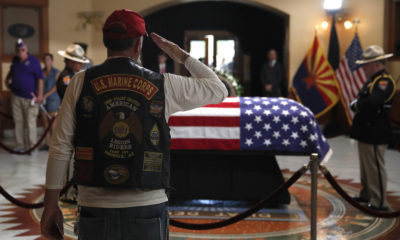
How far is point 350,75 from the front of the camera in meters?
9.95

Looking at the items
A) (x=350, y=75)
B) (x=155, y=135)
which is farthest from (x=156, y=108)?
(x=350, y=75)

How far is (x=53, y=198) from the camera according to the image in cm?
172

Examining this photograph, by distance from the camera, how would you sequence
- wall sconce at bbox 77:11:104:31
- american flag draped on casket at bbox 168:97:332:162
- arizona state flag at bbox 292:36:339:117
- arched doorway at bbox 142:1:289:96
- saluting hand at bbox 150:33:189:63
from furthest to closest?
1. arched doorway at bbox 142:1:289:96
2. wall sconce at bbox 77:11:104:31
3. arizona state flag at bbox 292:36:339:117
4. american flag draped on casket at bbox 168:97:332:162
5. saluting hand at bbox 150:33:189:63

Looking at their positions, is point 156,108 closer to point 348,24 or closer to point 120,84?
point 120,84

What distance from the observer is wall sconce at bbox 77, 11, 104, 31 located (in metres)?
10.8

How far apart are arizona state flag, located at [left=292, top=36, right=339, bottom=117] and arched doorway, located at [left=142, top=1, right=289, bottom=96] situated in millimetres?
2706

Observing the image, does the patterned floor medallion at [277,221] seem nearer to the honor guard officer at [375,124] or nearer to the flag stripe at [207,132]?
the honor guard officer at [375,124]

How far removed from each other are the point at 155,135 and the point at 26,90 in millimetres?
6457

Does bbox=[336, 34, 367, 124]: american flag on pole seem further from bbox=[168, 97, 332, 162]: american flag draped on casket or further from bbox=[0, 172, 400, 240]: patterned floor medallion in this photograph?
bbox=[168, 97, 332, 162]: american flag draped on casket

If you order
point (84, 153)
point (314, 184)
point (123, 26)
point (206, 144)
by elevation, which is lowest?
point (314, 184)

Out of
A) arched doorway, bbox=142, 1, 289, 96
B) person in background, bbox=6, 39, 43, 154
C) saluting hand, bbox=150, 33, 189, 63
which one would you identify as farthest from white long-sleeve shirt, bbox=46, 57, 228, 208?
arched doorway, bbox=142, 1, 289, 96

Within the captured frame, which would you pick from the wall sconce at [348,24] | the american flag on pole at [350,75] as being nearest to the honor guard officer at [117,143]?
the american flag on pole at [350,75]

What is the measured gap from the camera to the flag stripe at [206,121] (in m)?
4.39

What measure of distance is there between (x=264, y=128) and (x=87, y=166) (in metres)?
2.85
